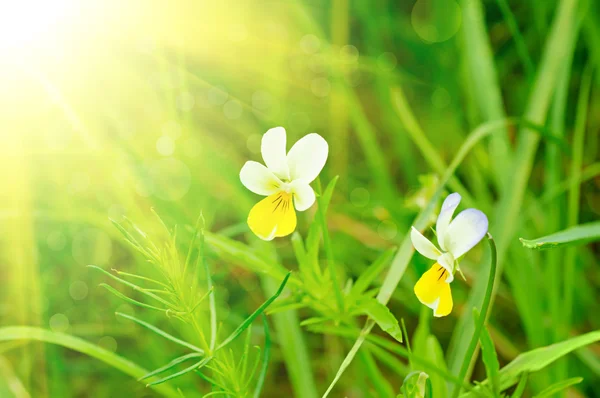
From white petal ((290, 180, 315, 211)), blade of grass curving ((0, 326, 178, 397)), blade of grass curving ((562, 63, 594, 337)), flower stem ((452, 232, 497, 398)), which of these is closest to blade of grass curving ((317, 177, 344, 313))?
white petal ((290, 180, 315, 211))

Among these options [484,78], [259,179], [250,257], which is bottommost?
[250,257]

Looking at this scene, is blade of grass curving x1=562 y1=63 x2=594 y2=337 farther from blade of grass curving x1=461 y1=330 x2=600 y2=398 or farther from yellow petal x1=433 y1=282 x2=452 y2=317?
yellow petal x1=433 y1=282 x2=452 y2=317

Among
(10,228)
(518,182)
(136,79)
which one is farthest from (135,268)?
(518,182)

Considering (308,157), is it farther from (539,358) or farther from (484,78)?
(484,78)

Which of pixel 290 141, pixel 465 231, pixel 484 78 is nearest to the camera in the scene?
pixel 465 231

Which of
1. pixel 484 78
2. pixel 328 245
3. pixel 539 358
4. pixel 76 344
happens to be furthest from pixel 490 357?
pixel 484 78
